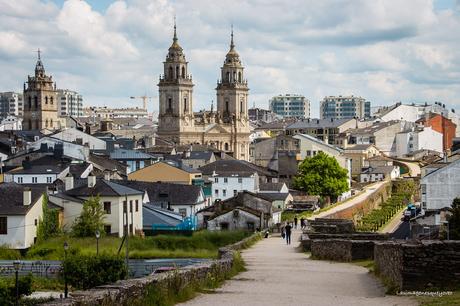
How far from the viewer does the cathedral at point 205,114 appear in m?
159

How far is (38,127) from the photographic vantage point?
16900 centimetres

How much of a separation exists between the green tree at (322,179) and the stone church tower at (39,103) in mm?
78737

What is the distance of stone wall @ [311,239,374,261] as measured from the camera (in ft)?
104

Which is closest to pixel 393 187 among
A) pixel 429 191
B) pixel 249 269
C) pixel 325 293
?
pixel 429 191

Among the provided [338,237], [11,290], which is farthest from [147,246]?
[11,290]

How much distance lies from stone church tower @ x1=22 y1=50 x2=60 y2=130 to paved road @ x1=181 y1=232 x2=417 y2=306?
454 feet

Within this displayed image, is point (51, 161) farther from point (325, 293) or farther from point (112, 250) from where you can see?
point (325, 293)

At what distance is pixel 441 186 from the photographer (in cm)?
7106

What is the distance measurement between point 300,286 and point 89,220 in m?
31.8

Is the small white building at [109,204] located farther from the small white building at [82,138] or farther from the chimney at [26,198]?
the small white building at [82,138]

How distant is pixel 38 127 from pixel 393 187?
235 ft

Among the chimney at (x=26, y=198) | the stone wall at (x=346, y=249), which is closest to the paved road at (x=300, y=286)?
the stone wall at (x=346, y=249)

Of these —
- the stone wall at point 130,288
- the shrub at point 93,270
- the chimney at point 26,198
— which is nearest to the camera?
Answer: the stone wall at point 130,288

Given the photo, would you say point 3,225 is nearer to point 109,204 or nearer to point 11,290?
point 109,204
